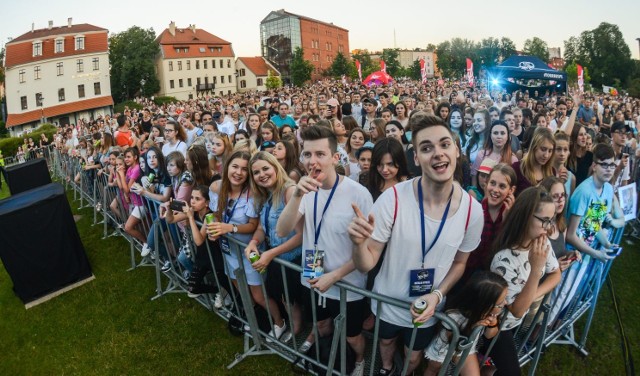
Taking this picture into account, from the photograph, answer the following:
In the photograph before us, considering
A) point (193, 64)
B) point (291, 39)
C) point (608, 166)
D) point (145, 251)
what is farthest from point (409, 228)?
point (291, 39)

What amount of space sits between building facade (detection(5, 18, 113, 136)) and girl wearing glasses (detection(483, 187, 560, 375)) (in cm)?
5358

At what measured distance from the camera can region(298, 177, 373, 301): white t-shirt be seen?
2807 millimetres

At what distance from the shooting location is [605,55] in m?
70.5

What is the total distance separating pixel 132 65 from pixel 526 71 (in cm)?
5934

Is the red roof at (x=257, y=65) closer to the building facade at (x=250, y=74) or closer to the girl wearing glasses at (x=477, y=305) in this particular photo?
the building facade at (x=250, y=74)

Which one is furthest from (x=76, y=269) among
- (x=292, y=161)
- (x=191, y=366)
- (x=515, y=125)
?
(x=515, y=125)

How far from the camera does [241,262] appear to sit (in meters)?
3.42

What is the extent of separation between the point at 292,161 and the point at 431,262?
300cm

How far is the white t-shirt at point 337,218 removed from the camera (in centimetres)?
281

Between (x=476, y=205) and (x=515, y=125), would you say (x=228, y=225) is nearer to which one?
(x=476, y=205)

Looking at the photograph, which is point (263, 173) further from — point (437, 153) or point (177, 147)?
point (177, 147)

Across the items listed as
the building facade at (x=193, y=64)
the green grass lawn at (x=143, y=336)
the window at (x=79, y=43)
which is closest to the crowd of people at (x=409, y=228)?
the green grass lawn at (x=143, y=336)

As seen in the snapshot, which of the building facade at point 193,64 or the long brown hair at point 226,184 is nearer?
the long brown hair at point 226,184

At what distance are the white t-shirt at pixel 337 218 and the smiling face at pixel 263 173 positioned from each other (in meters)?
0.67
